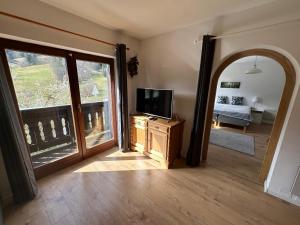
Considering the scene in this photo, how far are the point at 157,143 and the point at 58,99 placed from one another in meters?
1.86

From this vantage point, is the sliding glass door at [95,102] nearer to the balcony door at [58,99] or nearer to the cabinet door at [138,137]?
the balcony door at [58,99]

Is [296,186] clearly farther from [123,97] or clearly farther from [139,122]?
[123,97]

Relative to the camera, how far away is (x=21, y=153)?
64.7 inches

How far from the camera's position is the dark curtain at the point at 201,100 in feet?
6.98

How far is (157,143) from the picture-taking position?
8.48 feet

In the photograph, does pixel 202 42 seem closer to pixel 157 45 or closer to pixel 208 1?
pixel 208 1

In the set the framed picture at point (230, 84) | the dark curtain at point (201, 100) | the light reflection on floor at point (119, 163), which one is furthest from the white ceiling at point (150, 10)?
the framed picture at point (230, 84)

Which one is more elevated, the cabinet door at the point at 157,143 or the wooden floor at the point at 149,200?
the cabinet door at the point at 157,143

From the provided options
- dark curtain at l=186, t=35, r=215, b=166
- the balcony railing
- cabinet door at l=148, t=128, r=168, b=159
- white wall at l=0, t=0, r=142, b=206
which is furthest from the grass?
dark curtain at l=186, t=35, r=215, b=166

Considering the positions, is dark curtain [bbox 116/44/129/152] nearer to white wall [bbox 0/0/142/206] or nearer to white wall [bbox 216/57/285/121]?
white wall [bbox 0/0/142/206]

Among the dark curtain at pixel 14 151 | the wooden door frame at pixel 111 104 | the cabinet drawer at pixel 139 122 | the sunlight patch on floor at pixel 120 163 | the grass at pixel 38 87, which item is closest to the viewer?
the dark curtain at pixel 14 151

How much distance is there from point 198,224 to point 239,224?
1.51 ft

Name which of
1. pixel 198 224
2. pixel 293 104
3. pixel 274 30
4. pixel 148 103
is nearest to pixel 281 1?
pixel 274 30

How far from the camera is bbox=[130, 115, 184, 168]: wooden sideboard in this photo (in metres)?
2.40
